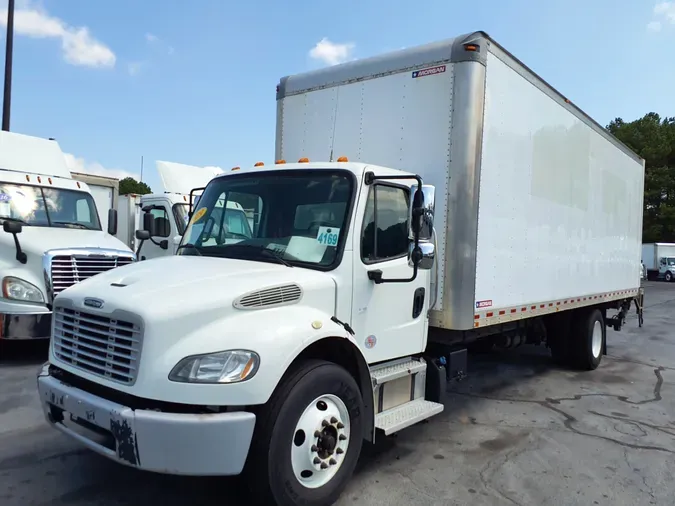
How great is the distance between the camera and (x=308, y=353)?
3568 mm

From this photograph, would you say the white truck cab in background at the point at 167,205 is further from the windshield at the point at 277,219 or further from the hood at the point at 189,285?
the hood at the point at 189,285

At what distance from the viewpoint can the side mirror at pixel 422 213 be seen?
390cm

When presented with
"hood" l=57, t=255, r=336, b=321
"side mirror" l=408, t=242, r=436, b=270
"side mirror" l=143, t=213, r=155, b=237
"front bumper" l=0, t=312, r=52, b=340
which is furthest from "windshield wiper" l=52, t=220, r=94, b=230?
"side mirror" l=408, t=242, r=436, b=270

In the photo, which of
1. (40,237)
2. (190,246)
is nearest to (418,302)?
(190,246)

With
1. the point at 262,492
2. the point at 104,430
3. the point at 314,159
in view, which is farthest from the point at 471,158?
the point at 104,430

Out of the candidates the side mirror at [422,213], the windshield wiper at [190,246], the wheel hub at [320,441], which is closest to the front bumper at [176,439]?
the wheel hub at [320,441]

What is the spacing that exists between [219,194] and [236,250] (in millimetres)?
723

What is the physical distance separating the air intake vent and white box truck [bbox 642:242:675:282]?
47390mm

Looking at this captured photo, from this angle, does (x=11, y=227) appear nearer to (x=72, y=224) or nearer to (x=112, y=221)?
(x=72, y=224)

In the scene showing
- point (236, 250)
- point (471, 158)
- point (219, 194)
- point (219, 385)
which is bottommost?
point (219, 385)

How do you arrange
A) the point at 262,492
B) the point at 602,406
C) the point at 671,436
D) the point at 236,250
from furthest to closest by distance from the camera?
the point at 602,406, the point at 671,436, the point at 236,250, the point at 262,492

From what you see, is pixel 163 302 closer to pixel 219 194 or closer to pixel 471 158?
pixel 219 194

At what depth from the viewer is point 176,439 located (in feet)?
9.46

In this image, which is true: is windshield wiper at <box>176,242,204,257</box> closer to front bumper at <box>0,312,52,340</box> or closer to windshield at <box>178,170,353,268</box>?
windshield at <box>178,170,353,268</box>
